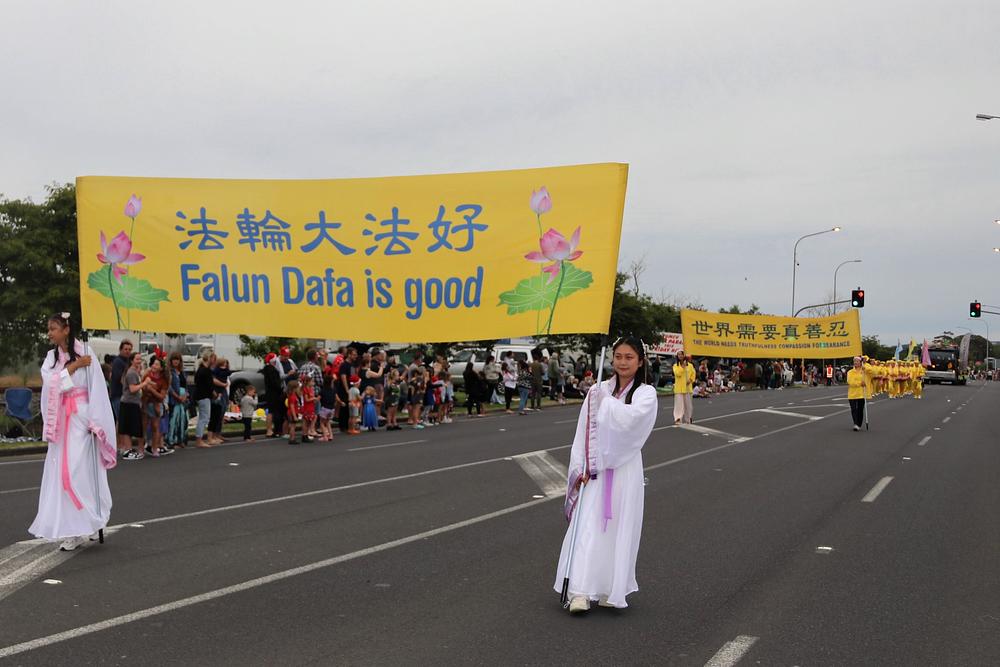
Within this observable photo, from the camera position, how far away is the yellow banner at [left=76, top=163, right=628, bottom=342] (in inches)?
478

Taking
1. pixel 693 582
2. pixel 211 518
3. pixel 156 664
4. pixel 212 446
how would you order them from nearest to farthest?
1. pixel 156 664
2. pixel 693 582
3. pixel 211 518
4. pixel 212 446

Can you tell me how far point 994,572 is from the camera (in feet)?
24.5

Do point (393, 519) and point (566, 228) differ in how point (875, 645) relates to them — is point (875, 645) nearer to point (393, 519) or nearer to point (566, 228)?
point (393, 519)

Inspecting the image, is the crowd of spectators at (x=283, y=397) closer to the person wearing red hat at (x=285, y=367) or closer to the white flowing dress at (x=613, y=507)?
the person wearing red hat at (x=285, y=367)

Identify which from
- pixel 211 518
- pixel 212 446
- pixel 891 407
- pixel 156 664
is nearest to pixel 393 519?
pixel 211 518

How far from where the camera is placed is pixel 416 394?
2195 cm

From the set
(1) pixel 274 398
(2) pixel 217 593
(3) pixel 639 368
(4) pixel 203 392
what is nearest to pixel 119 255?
(4) pixel 203 392

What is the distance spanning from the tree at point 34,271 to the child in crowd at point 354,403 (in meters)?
15.4

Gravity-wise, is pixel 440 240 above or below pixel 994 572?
above

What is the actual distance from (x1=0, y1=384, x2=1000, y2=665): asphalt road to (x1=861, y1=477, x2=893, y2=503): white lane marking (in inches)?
2.3

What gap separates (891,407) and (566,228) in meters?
26.4

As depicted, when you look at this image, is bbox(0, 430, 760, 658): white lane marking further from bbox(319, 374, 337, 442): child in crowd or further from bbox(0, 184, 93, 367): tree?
bbox(0, 184, 93, 367): tree

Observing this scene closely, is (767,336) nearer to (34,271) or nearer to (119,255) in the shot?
(34,271)

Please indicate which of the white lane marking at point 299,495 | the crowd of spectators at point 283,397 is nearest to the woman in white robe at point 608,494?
the white lane marking at point 299,495
